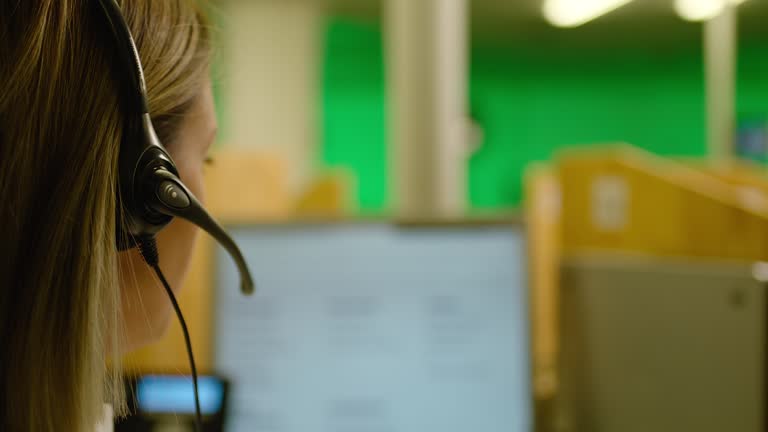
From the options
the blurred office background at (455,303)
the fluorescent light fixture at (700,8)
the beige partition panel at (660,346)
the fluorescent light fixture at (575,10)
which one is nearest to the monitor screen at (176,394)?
the blurred office background at (455,303)

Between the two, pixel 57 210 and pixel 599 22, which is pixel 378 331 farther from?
pixel 599 22

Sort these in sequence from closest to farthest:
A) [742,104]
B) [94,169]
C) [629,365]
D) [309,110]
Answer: [94,169] < [629,365] < [309,110] < [742,104]

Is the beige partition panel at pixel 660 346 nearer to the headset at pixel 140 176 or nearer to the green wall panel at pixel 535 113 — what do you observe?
the headset at pixel 140 176

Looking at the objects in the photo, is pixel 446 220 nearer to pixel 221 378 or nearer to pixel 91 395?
pixel 221 378

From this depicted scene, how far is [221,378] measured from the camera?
0.84 meters

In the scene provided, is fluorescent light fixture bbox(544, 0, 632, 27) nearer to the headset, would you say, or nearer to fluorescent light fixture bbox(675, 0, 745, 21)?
fluorescent light fixture bbox(675, 0, 745, 21)

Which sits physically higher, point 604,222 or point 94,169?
point 94,169

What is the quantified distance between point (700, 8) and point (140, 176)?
5.65m

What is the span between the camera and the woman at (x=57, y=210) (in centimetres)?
40

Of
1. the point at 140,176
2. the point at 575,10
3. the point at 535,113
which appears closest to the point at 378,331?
the point at 140,176

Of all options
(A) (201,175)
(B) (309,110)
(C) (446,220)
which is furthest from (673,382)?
(B) (309,110)

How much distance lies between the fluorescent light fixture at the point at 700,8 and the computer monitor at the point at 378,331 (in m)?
4.27

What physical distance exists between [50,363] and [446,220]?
60 centimetres

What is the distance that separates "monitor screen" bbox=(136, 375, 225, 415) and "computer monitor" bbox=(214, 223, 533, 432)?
77 mm
